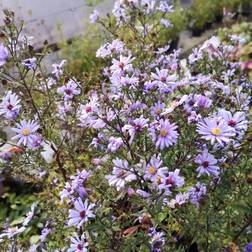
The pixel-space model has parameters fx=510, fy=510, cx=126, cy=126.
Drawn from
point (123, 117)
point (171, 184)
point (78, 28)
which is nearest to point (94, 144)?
point (123, 117)

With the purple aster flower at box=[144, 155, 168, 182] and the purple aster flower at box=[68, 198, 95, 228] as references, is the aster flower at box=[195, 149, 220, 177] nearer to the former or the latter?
the purple aster flower at box=[144, 155, 168, 182]

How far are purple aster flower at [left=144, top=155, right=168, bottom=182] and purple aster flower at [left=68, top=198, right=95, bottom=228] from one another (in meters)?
0.19

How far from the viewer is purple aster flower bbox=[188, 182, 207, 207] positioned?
58.7 inches

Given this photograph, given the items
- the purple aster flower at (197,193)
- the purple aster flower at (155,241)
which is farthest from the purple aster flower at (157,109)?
the purple aster flower at (155,241)

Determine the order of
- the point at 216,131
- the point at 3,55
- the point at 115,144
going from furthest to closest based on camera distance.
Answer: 1. the point at 3,55
2. the point at 115,144
3. the point at 216,131

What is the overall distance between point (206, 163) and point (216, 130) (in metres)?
0.12

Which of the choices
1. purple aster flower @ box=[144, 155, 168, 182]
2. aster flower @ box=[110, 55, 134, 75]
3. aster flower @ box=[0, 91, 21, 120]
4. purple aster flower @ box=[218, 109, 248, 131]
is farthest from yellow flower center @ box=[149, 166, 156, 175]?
aster flower @ box=[0, 91, 21, 120]

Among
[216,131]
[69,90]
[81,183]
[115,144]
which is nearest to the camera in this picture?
[216,131]

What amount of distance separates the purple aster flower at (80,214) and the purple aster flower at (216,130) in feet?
1.21

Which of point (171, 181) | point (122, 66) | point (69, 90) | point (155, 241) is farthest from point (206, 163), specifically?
point (69, 90)

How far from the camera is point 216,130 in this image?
1.27m

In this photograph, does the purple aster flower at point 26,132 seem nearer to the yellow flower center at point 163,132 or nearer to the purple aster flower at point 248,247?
the yellow flower center at point 163,132

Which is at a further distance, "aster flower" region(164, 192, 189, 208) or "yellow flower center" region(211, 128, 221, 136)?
"aster flower" region(164, 192, 189, 208)

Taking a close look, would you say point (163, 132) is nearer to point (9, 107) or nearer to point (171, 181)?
point (171, 181)
